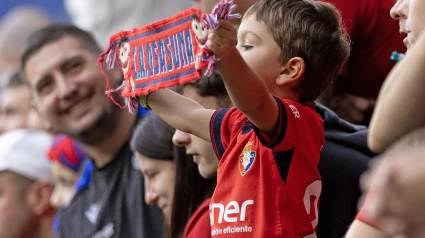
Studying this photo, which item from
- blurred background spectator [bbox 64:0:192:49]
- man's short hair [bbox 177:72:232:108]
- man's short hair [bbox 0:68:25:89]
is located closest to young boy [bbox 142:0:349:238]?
man's short hair [bbox 177:72:232:108]

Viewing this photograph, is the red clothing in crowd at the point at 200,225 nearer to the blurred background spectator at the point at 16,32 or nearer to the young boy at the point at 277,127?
the young boy at the point at 277,127

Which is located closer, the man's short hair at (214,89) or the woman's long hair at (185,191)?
the man's short hair at (214,89)

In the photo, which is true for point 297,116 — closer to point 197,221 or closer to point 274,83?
point 274,83

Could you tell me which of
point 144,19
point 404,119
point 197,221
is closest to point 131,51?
point 197,221

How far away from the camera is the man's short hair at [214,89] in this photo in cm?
258

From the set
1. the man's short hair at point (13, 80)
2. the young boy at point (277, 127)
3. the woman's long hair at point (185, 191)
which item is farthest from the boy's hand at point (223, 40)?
the man's short hair at point (13, 80)

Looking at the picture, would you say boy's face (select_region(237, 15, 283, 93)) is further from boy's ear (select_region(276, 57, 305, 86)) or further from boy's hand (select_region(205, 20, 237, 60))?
boy's hand (select_region(205, 20, 237, 60))

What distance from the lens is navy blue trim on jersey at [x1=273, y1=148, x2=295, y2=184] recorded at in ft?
6.15

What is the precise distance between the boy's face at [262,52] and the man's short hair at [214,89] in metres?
0.59

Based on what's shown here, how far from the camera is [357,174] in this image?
2.31m

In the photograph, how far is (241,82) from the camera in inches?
66.9

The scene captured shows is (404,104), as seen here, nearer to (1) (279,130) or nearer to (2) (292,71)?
(1) (279,130)

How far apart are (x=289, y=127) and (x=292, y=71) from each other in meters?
0.18

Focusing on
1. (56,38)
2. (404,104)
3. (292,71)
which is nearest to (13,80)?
(56,38)
